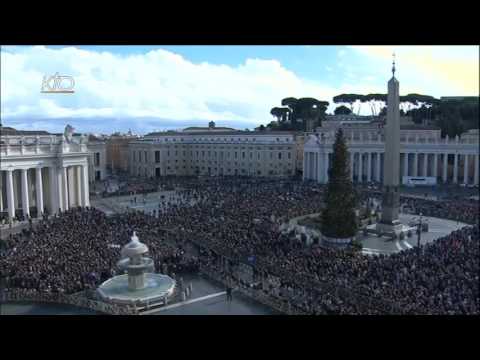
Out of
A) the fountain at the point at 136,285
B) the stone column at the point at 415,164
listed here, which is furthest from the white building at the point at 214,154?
the fountain at the point at 136,285

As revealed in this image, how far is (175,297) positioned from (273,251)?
4.17m

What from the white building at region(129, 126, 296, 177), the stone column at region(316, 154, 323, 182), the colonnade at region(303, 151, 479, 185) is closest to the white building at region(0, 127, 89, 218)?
the stone column at region(316, 154, 323, 182)

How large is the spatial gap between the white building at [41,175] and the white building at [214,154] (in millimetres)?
21947

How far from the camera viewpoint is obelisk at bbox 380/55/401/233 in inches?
798

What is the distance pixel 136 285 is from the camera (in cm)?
1273

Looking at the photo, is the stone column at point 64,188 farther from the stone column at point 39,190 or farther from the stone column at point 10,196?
the stone column at point 10,196

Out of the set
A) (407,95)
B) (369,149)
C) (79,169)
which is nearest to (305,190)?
(369,149)

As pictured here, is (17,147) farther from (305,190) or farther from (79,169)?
(305,190)

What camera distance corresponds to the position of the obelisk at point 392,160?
20.3m

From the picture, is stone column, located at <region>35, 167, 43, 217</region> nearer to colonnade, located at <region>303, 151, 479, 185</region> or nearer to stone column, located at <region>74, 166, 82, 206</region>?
stone column, located at <region>74, 166, 82, 206</region>

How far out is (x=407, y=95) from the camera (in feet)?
174

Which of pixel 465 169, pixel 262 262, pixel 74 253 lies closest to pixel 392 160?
pixel 262 262

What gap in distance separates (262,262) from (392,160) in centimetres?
937

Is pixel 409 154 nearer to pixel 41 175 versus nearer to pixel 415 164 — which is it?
pixel 415 164
